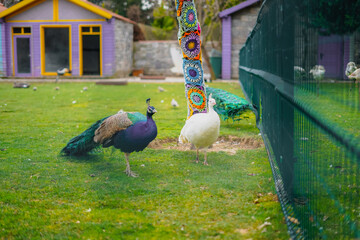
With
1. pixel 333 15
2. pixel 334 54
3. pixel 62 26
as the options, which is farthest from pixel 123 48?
pixel 333 15

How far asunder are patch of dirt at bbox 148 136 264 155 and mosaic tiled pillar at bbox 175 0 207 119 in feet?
1.99

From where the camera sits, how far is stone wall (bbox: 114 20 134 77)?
27.1m

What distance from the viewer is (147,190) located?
15.5ft

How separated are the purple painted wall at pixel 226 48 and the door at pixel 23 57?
1169 cm

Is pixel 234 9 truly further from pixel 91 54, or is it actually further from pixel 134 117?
pixel 134 117

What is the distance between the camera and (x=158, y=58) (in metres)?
30.5

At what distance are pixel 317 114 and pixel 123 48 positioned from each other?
26.2m

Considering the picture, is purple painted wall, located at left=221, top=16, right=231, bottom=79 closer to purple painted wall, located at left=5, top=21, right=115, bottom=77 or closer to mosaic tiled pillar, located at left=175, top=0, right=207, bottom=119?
purple painted wall, located at left=5, top=21, right=115, bottom=77

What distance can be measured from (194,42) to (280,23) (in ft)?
8.37

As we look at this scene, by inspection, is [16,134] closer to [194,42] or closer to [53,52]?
[194,42]

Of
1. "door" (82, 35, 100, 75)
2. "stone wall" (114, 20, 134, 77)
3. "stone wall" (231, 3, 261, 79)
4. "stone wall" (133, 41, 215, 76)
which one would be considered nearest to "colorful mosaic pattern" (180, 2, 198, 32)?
"stone wall" (231, 3, 261, 79)

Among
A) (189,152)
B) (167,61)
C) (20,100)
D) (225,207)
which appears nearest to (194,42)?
(189,152)

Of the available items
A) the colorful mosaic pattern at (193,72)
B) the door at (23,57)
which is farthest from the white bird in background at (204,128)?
the door at (23,57)

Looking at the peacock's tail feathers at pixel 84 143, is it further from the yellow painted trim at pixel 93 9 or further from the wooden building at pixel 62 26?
the wooden building at pixel 62 26
